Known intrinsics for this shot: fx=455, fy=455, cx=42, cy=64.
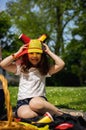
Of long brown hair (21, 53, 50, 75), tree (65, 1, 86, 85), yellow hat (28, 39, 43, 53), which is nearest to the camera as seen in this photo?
yellow hat (28, 39, 43, 53)

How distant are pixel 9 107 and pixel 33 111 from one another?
1.37 metres

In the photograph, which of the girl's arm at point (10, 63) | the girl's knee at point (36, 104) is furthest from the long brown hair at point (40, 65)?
the girl's knee at point (36, 104)

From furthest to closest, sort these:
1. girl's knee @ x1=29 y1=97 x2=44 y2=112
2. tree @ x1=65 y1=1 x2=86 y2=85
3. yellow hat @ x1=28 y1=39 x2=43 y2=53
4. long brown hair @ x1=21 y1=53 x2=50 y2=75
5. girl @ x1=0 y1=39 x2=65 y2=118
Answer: tree @ x1=65 y1=1 x2=86 y2=85, long brown hair @ x1=21 y1=53 x2=50 y2=75, yellow hat @ x1=28 y1=39 x2=43 y2=53, girl @ x1=0 y1=39 x2=65 y2=118, girl's knee @ x1=29 y1=97 x2=44 y2=112

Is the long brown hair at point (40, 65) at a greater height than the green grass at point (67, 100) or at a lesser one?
greater

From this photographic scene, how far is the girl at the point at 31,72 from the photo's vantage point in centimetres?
521

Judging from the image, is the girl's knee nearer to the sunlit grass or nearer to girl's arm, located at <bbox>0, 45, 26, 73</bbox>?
girl's arm, located at <bbox>0, 45, 26, 73</bbox>

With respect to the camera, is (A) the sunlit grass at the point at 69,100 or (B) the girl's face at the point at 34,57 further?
(A) the sunlit grass at the point at 69,100

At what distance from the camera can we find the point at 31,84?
5.48m

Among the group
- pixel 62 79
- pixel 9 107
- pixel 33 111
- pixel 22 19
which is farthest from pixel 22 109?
pixel 22 19

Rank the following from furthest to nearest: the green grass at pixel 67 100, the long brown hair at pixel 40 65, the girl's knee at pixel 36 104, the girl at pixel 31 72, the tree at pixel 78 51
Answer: the tree at pixel 78 51, the green grass at pixel 67 100, the long brown hair at pixel 40 65, the girl at pixel 31 72, the girl's knee at pixel 36 104

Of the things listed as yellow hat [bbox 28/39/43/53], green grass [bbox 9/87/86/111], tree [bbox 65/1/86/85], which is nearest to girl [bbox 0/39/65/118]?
yellow hat [bbox 28/39/43/53]

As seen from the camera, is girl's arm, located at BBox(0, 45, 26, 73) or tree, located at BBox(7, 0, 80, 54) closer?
girl's arm, located at BBox(0, 45, 26, 73)

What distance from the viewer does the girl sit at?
17.1ft

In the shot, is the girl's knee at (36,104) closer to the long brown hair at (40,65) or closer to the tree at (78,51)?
the long brown hair at (40,65)
